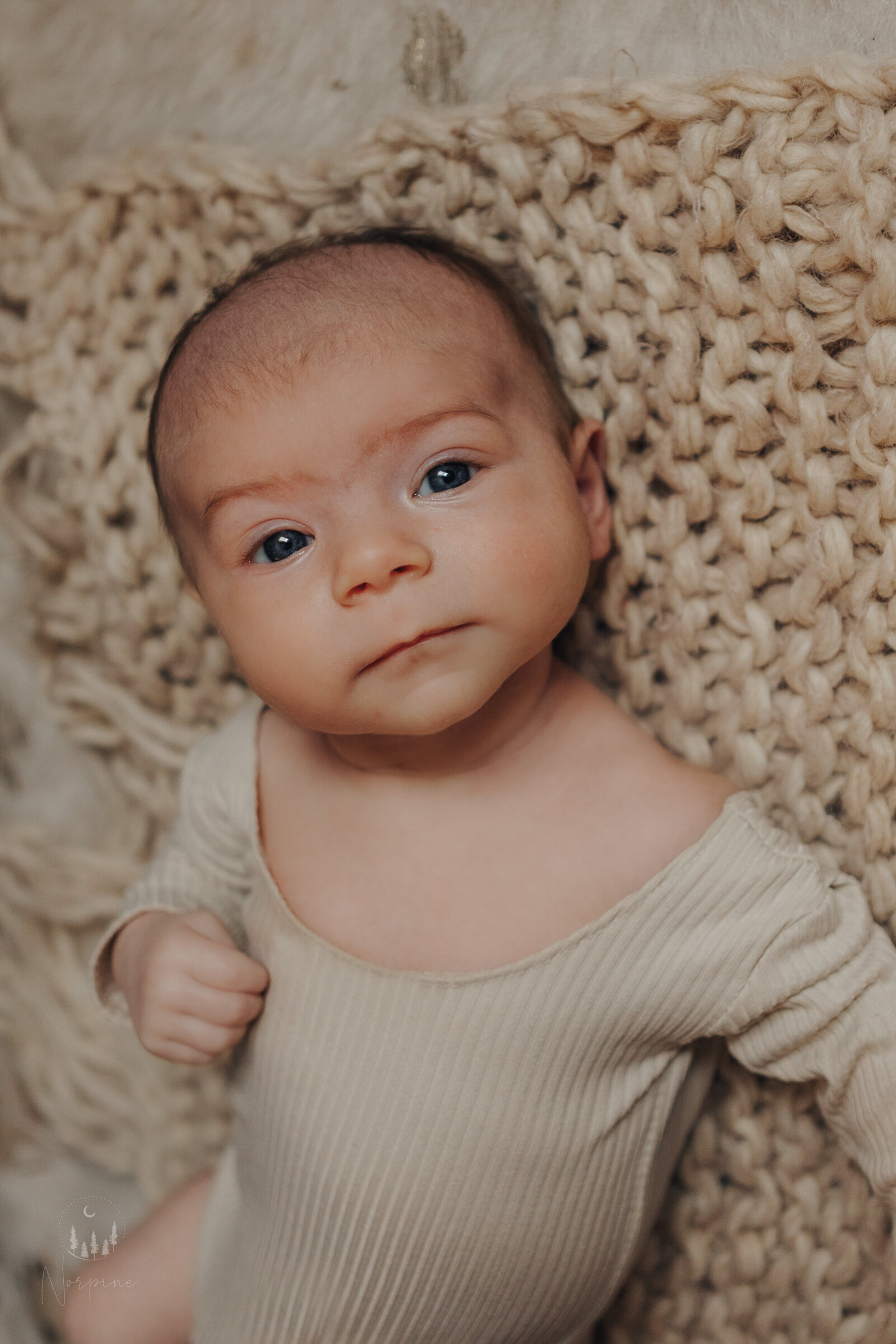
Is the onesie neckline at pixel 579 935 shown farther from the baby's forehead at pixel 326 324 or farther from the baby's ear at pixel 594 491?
the baby's forehead at pixel 326 324

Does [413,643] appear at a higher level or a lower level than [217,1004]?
higher

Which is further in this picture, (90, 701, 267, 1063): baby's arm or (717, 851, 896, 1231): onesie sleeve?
(90, 701, 267, 1063): baby's arm

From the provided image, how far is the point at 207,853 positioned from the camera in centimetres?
101

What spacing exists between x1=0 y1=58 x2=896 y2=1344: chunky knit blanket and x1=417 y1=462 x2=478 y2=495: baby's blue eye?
161mm

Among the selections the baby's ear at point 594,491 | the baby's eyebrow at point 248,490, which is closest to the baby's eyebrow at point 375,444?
the baby's eyebrow at point 248,490

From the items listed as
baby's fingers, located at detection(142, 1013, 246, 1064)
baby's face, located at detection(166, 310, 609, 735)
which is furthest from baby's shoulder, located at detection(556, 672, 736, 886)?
baby's fingers, located at detection(142, 1013, 246, 1064)

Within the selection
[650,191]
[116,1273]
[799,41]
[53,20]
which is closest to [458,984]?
[116,1273]

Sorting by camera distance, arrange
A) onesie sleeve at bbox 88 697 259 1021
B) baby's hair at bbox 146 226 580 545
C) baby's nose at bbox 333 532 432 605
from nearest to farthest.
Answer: baby's nose at bbox 333 532 432 605 < baby's hair at bbox 146 226 580 545 < onesie sleeve at bbox 88 697 259 1021

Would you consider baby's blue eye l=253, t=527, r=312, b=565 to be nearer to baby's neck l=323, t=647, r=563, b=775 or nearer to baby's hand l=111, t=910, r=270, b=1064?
baby's neck l=323, t=647, r=563, b=775

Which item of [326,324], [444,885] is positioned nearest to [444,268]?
[326,324]

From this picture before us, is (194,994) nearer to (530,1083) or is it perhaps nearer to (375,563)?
(530,1083)

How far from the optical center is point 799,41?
789 millimetres

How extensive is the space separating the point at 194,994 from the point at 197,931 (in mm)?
54

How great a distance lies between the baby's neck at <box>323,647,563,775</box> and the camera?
85 cm
